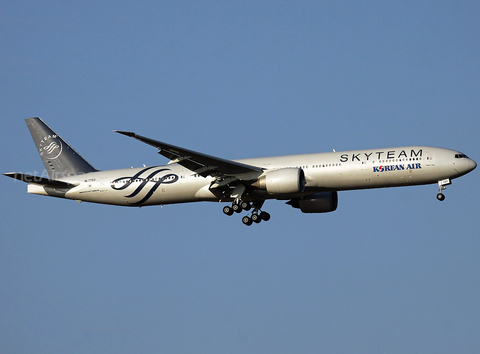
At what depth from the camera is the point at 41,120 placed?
54219mm

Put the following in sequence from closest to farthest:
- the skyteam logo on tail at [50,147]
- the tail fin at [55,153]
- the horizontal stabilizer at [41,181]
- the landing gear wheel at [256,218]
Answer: the horizontal stabilizer at [41,181] < the landing gear wheel at [256,218] < the tail fin at [55,153] < the skyteam logo on tail at [50,147]

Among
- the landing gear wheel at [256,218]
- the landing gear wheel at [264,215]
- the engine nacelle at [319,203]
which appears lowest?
the landing gear wheel at [256,218]

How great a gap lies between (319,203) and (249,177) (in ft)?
21.1

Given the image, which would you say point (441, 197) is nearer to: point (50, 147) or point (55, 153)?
point (55, 153)

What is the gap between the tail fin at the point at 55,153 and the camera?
51.8m

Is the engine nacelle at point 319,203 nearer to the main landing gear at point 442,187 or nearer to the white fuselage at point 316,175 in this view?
the white fuselage at point 316,175

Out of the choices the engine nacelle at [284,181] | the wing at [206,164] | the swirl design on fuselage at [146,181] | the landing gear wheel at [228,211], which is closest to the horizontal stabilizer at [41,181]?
the swirl design on fuselage at [146,181]

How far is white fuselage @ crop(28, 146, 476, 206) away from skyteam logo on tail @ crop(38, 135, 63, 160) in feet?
14.0

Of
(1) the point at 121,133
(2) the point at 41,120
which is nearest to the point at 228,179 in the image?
(1) the point at 121,133

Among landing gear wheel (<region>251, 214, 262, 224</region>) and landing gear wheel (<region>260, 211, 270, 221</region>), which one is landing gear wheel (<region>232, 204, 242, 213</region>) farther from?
landing gear wheel (<region>260, 211, 270, 221</region>)

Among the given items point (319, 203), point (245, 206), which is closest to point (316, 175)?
point (319, 203)

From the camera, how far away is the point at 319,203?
49250 mm

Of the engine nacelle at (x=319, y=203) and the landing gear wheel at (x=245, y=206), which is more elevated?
the engine nacelle at (x=319, y=203)

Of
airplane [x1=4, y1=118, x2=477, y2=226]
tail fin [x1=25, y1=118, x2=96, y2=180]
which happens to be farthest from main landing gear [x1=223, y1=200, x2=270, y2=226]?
tail fin [x1=25, y1=118, x2=96, y2=180]
